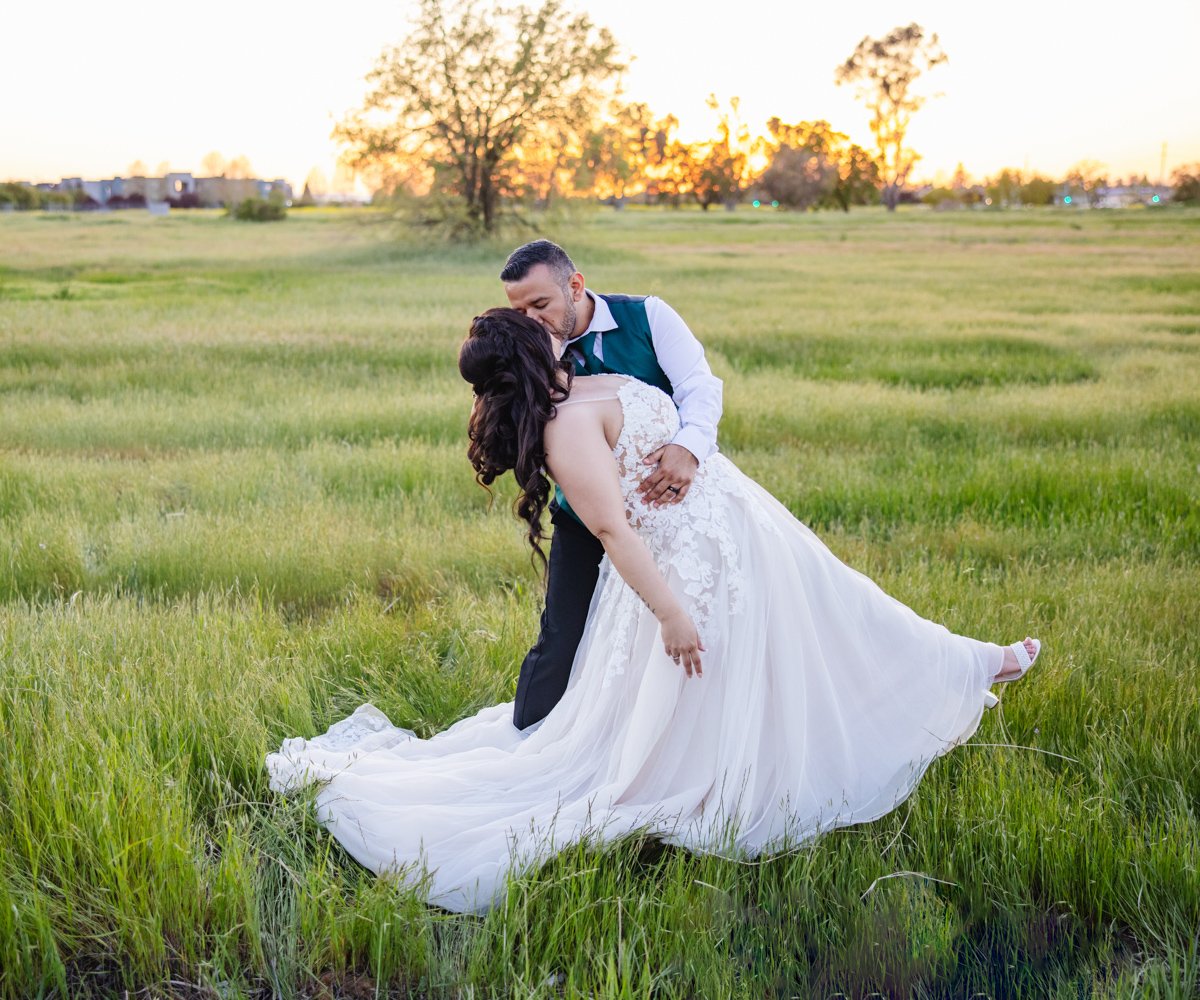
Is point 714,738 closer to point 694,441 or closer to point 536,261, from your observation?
point 694,441

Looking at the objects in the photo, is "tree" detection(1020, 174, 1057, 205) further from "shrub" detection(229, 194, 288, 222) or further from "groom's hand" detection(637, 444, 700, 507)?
"groom's hand" detection(637, 444, 700, 507)

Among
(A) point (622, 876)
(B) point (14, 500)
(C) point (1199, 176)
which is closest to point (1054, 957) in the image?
(A) point (622, 876)

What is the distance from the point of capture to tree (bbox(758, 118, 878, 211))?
10325 cm

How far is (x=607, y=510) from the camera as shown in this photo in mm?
3010

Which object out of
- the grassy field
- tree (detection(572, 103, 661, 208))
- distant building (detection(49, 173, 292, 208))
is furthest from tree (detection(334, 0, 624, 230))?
distant building (detection(49, 173, 292, 208))

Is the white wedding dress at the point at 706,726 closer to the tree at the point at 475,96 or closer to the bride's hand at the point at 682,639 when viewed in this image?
the bride's hand at the point at 682,639

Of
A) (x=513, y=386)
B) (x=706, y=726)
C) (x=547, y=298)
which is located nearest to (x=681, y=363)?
(x=547, y=298)

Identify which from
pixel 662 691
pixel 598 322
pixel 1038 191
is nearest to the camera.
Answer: pixel 662 691

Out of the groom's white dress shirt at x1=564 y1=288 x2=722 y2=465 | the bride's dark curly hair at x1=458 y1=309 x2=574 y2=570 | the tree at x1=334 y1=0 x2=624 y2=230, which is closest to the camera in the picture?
the bride's dark curly hair at x1=458 y1=309 x2=574 y2=570

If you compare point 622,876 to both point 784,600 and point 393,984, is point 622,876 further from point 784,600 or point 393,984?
point 784,600

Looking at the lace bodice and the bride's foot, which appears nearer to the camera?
the lace bodice

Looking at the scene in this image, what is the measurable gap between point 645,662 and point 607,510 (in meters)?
0.65

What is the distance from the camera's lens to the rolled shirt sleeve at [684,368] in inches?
136

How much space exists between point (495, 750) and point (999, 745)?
1773 mm
